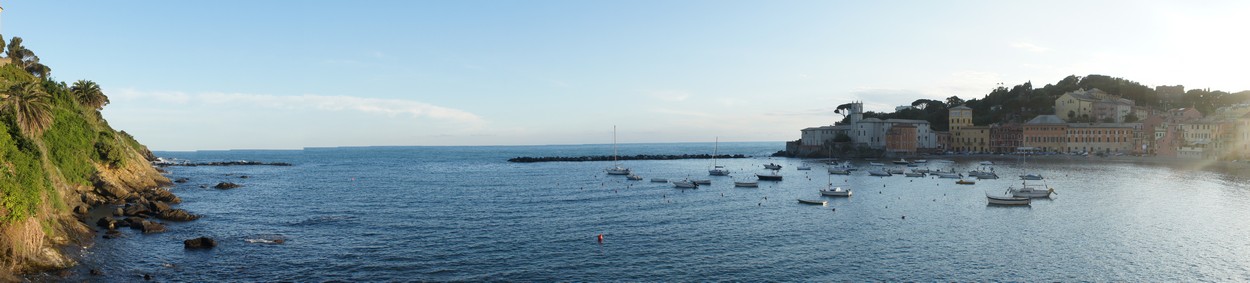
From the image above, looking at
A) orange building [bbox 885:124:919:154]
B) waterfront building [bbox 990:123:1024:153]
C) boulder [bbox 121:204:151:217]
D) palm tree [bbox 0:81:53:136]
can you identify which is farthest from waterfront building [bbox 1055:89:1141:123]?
palm tree [bbox 0:81:53:136]

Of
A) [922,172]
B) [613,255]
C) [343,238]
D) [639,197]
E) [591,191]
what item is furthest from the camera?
[922,172]

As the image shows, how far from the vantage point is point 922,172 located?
98812 mm

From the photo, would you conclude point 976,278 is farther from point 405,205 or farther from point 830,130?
point 830,130

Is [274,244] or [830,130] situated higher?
[830,130]

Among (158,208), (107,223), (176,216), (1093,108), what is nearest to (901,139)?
(1093,108)

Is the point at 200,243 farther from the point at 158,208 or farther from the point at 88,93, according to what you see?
the point at 88,93

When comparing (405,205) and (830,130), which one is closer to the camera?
(405,205)

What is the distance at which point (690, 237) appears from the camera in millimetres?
41469

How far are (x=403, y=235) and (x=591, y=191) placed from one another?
3277 cm

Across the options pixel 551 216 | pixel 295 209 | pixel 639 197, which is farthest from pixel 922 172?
pixel 295 209

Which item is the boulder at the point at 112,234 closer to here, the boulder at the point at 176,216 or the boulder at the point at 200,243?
the boulder at the point at 200,243

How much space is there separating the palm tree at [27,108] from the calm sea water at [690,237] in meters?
8.06

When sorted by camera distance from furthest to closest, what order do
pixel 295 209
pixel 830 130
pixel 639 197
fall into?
pixel 830 130 → pixel 639 197 → pixel 295 209

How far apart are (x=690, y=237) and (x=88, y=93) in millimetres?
69735
